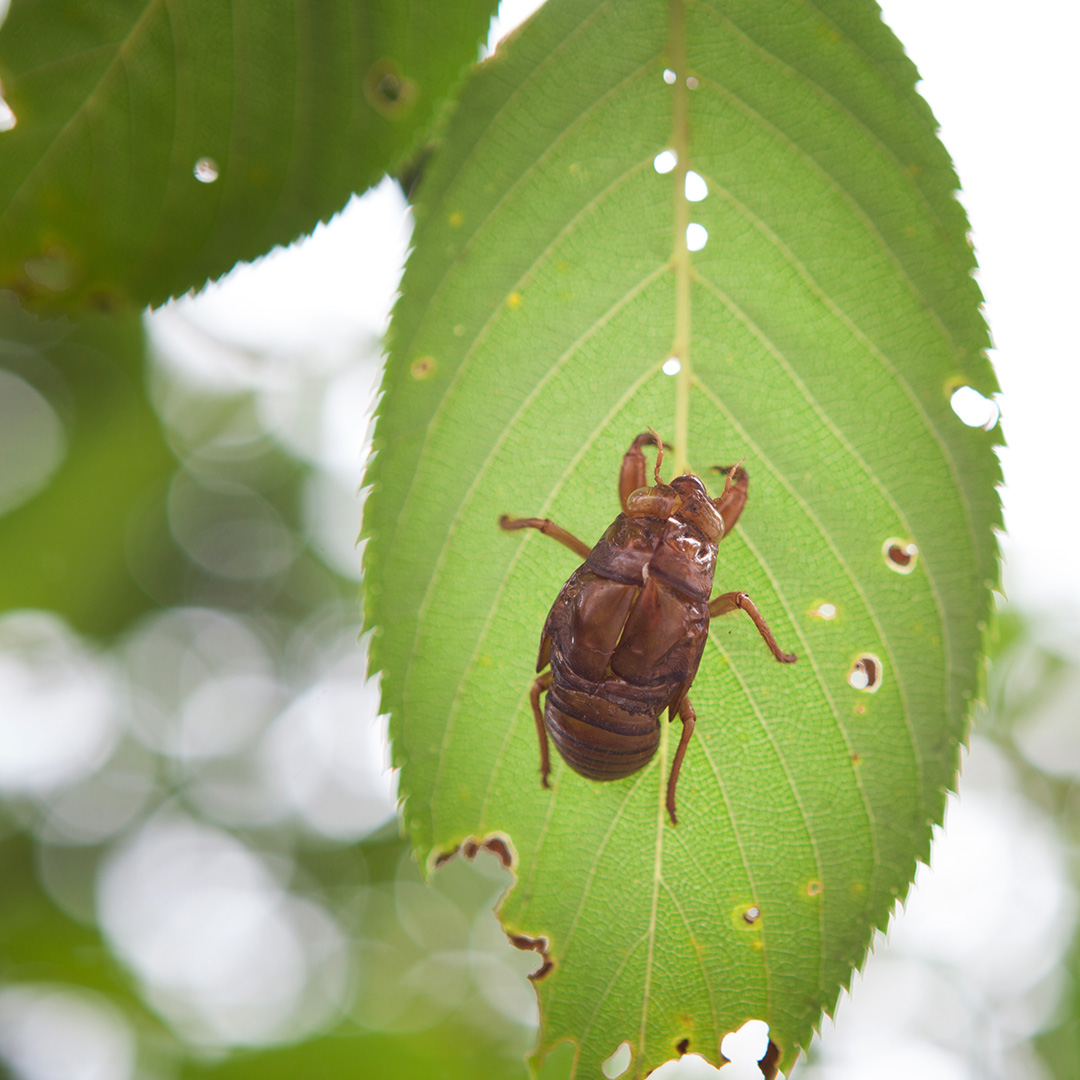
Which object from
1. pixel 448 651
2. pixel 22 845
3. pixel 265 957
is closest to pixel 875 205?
pixel 448 651

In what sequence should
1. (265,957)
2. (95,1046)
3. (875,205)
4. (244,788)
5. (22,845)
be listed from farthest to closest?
(244,788) < (265,957) < (22,845) < (95,1046) < (875,205)

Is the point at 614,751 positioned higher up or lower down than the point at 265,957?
higher up

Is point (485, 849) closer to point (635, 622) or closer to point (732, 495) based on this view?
point (635, 622)

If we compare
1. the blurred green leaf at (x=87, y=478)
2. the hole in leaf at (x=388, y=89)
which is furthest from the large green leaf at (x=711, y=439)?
the blurred green leaf at (x=87, y=478)

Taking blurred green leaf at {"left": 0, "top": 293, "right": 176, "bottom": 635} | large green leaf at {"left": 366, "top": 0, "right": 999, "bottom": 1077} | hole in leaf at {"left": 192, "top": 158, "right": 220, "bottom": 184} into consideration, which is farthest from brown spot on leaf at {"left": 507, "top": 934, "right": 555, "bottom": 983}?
blurred green leaf at {"left": 0, "top": 293, "right": 176, "bottom": 635}

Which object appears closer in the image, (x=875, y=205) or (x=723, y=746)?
(x=875, y=205)

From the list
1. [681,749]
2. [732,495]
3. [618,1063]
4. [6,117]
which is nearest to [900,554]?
[732,495]

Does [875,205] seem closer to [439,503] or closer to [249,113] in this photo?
[439,503]
